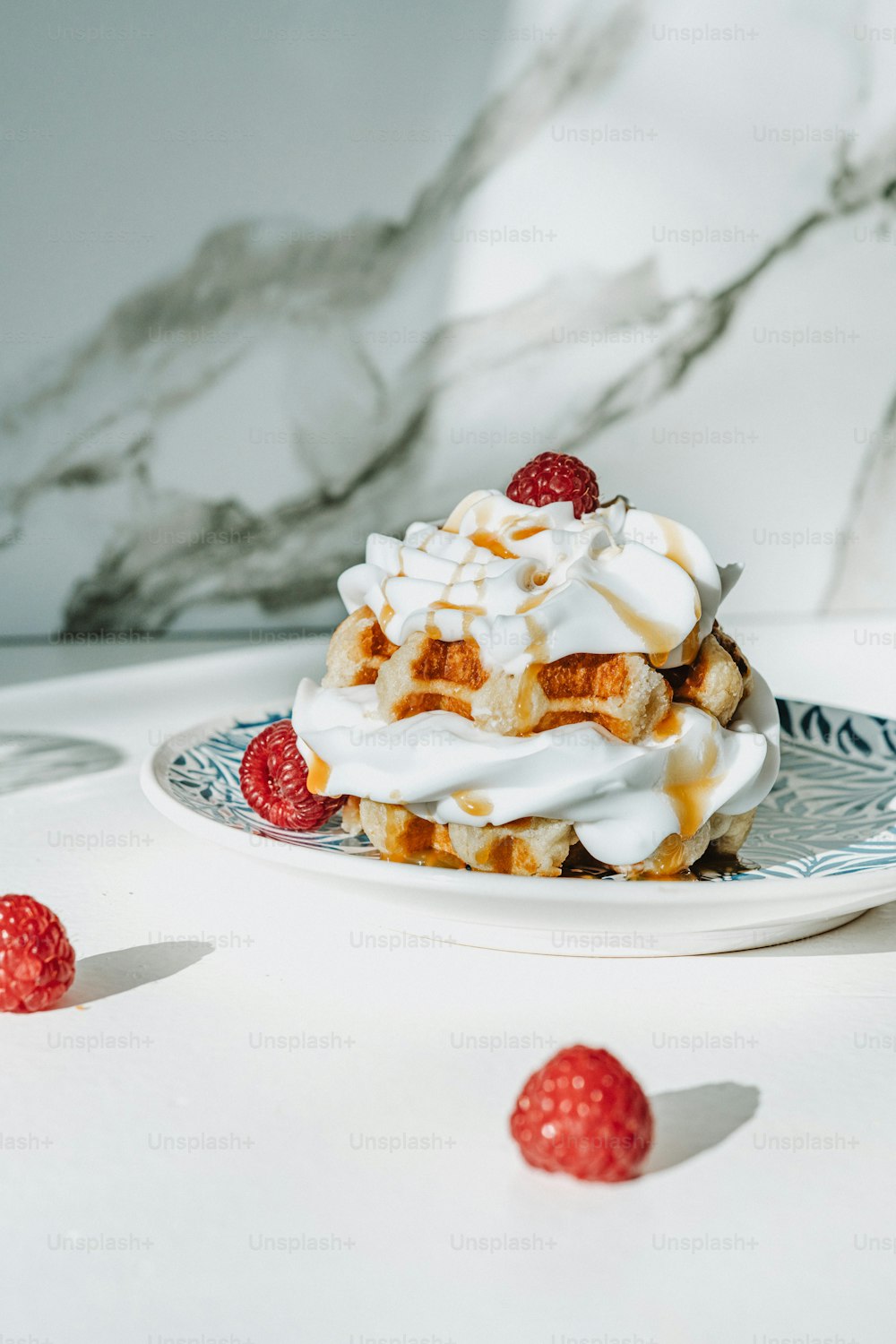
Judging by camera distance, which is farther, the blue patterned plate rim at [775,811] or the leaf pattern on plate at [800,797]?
the leaf pattern on plate at [800,797]

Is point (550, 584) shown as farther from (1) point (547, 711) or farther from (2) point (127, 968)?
(2) point (127, 968)

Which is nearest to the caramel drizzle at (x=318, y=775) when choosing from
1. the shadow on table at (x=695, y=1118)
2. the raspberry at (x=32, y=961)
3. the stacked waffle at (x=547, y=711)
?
the stacked waffle at (x=547, y=711)

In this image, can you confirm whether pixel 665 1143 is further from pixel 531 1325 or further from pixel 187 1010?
pixel 187 1010

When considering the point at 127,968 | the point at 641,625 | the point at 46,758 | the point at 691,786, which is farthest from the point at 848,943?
the point at 46,758

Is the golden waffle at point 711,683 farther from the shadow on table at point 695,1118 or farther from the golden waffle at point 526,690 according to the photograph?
the shadow on table at point 695,1118

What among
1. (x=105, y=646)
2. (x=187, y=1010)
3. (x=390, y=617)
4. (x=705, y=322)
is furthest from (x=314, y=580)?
(x=187, y=1010)

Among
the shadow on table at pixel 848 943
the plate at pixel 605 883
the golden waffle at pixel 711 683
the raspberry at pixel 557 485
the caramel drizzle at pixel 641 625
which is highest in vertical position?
the raspberry at pixel 557 485

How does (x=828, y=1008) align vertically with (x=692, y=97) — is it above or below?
below

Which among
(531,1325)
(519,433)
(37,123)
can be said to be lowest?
(531,1325)
